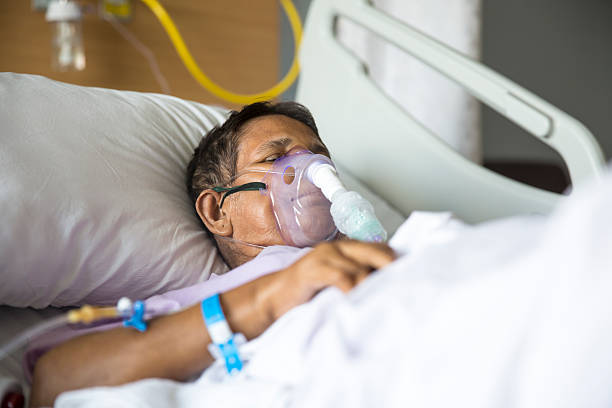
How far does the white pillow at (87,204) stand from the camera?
1.04 m

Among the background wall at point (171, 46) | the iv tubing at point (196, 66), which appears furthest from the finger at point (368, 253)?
the background wall at point (171, 46)

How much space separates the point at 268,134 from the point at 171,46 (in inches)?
59.7

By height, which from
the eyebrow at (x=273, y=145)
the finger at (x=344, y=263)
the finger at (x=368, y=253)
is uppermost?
the finger at (x=368, y=253)

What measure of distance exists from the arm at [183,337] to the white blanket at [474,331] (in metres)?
0.09

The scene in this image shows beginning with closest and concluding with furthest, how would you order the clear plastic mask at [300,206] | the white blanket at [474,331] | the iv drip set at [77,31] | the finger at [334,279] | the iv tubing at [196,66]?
the white blanket at [474,331], the finger at [334,279], the clear plastic mask at [300,206], the iv drip set at [77,31], the iv tubing at [196,66]

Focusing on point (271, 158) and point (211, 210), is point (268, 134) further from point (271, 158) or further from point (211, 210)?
point (211, 210)

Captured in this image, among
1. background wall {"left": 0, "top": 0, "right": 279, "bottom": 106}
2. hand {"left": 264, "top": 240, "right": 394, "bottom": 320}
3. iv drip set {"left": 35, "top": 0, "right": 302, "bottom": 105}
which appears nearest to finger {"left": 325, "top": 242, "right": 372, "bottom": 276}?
hand {"left": 264, "top": 240, "right": 394, "bottom": 320}

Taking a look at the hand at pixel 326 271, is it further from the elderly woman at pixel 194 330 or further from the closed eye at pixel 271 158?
the closed eye at pixel 271 158

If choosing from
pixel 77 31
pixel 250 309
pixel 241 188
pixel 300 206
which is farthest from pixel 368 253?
pixel 77 31

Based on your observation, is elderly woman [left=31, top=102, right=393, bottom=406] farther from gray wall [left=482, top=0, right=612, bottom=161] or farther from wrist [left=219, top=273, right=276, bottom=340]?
gray wall [left=482, top=0, right=612, bottom=161]

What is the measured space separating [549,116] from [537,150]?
3.14 m

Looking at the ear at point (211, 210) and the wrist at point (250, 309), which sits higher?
the wrist at point (250, 309)

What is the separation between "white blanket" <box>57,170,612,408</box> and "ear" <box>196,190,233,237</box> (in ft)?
1.94

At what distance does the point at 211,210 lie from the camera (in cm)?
131
